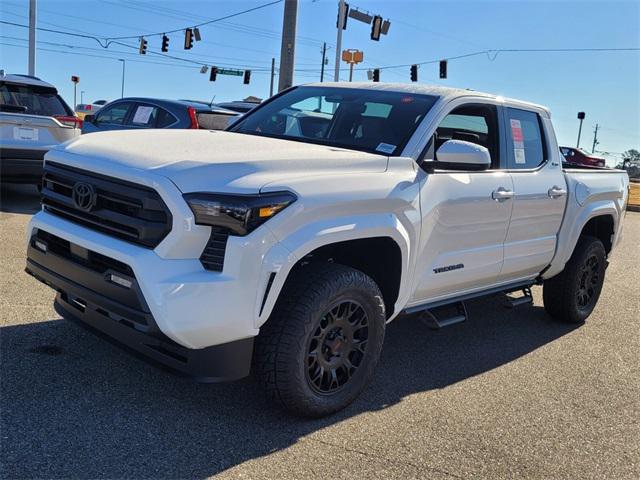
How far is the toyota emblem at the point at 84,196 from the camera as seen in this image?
128 inches

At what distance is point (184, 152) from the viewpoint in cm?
327

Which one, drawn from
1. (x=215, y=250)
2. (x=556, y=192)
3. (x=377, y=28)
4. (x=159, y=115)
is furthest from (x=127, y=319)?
(x=377, y=28)

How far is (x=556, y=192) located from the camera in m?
5.12

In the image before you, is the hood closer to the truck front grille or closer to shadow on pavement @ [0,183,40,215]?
the truck front grille

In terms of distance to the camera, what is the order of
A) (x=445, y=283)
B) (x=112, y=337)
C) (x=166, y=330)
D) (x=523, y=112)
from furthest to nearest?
(x=523, y=112) < (x=445, y=283) < (x=112, y=337) < (x=166, y=330)

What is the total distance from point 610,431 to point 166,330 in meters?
2.64

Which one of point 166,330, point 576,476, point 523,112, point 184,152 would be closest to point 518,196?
point 523,112

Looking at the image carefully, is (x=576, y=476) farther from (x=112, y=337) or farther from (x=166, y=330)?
(x=112, y=337)

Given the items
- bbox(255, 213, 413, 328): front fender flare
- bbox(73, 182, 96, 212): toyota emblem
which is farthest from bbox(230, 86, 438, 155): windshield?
bbox(73, 182, 96, 212): toyota emblem

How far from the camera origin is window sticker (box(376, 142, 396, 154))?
156 inches

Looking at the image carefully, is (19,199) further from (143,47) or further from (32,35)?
(143,47)

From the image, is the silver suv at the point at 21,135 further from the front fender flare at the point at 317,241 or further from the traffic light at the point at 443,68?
the traffic light at the point at 443,68

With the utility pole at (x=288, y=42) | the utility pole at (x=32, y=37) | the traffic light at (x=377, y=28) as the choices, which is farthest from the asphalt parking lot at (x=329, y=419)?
the traffic light at (x=377, y=28)

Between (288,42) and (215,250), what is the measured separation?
515 inches
